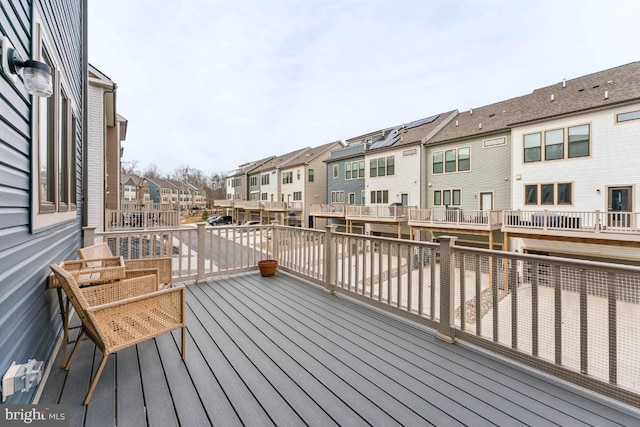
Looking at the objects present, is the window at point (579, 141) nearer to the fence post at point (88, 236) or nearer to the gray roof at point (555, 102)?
the gray roof at point (555, 102)

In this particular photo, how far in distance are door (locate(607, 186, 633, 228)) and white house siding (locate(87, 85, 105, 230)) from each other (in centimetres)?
1619

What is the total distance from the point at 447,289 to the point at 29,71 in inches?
137

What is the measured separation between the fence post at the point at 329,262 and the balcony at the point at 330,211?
1435 centimetres

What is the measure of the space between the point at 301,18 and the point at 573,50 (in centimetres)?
1214

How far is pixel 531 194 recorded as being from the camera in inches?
472

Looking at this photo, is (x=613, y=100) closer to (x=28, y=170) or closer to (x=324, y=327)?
(x=324, y=327)

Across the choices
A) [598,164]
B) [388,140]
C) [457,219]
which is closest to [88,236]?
[457,219]

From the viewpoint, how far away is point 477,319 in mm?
2607

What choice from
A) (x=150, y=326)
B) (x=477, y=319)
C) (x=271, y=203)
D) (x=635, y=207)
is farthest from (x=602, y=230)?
(x=271, y=203)

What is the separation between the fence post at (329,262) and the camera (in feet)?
13.9

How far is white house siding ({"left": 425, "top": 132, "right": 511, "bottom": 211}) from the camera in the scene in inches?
516

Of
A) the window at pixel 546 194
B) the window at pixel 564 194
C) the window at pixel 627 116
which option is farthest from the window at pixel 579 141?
the window at pixel 546 194

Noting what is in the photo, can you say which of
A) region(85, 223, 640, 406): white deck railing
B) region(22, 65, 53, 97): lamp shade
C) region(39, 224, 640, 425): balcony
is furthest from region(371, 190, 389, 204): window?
region(22, 65, 53, 97): lamp shade

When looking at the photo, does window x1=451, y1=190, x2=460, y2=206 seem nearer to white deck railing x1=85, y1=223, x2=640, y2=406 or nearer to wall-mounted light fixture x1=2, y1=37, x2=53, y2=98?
white deck railing x1=85, y1=223, x2=640, y2=406
